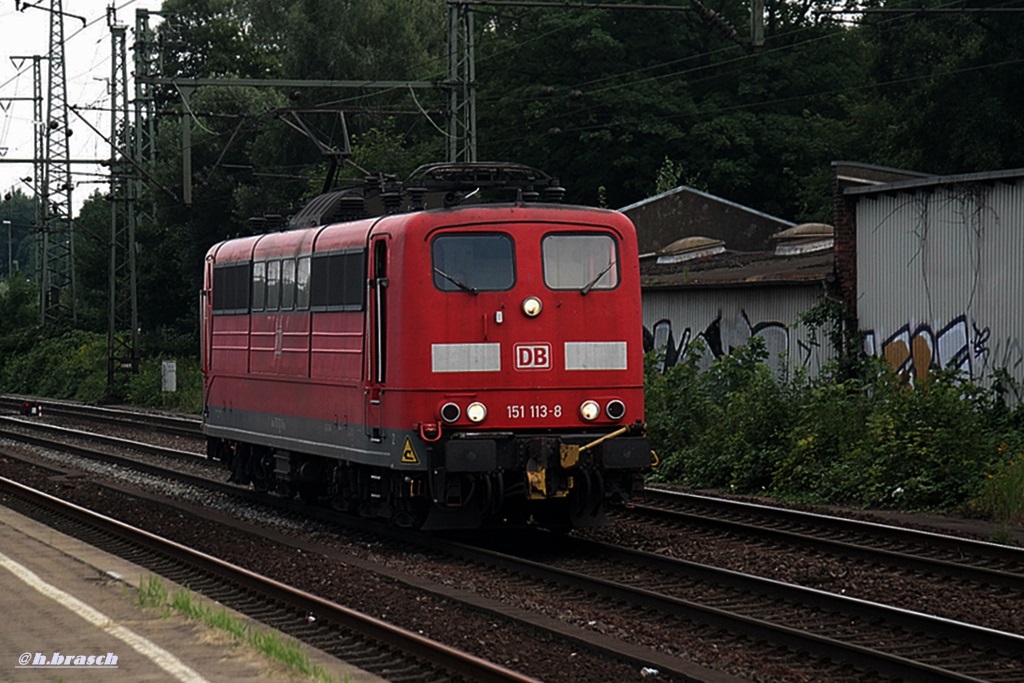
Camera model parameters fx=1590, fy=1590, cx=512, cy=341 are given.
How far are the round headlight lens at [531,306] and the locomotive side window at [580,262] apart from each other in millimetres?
234

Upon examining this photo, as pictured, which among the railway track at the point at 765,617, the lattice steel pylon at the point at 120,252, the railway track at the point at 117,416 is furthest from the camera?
the lattice steel pylon at the point at 120,252

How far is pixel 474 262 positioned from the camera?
14773mm

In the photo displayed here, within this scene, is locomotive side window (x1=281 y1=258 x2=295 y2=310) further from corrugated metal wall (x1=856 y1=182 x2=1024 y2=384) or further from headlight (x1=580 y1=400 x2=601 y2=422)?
corrugated metal wall (x1=856 y1=182 x2=1024 y2=384)

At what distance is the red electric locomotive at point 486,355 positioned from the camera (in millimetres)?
14477

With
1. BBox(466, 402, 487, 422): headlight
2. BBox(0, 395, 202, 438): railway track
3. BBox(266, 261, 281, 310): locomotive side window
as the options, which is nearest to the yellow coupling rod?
BBox(466, 402, 487, 422): headlight

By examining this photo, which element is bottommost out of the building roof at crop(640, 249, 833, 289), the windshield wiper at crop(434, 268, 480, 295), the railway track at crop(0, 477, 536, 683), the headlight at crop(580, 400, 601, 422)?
the railway track at crop(0, 477, 536, 683)

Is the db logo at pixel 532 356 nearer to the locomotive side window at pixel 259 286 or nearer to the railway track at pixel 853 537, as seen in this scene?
the railway track at pixel 853 537

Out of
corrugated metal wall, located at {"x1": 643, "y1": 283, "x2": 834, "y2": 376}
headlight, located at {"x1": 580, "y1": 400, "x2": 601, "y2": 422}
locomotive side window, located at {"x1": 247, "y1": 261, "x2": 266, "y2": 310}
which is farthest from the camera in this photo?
corrugated metal wall, located at {"x1": 643, "y1": 283, "x2": 834, "y2": 376}

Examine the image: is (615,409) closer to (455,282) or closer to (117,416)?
(455,282)

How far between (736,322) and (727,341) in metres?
0.44

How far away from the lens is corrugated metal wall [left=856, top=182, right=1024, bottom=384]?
19.8 meters

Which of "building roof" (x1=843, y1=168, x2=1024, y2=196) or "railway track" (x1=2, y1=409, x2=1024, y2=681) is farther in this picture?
"building roof" (x1=843, y1=168, x2=1024, y2=196)

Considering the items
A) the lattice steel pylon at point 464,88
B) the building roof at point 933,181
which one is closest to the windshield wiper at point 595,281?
the building roof at point 933,181

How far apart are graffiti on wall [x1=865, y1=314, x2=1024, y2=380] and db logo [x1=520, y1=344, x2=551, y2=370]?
24.5ft
